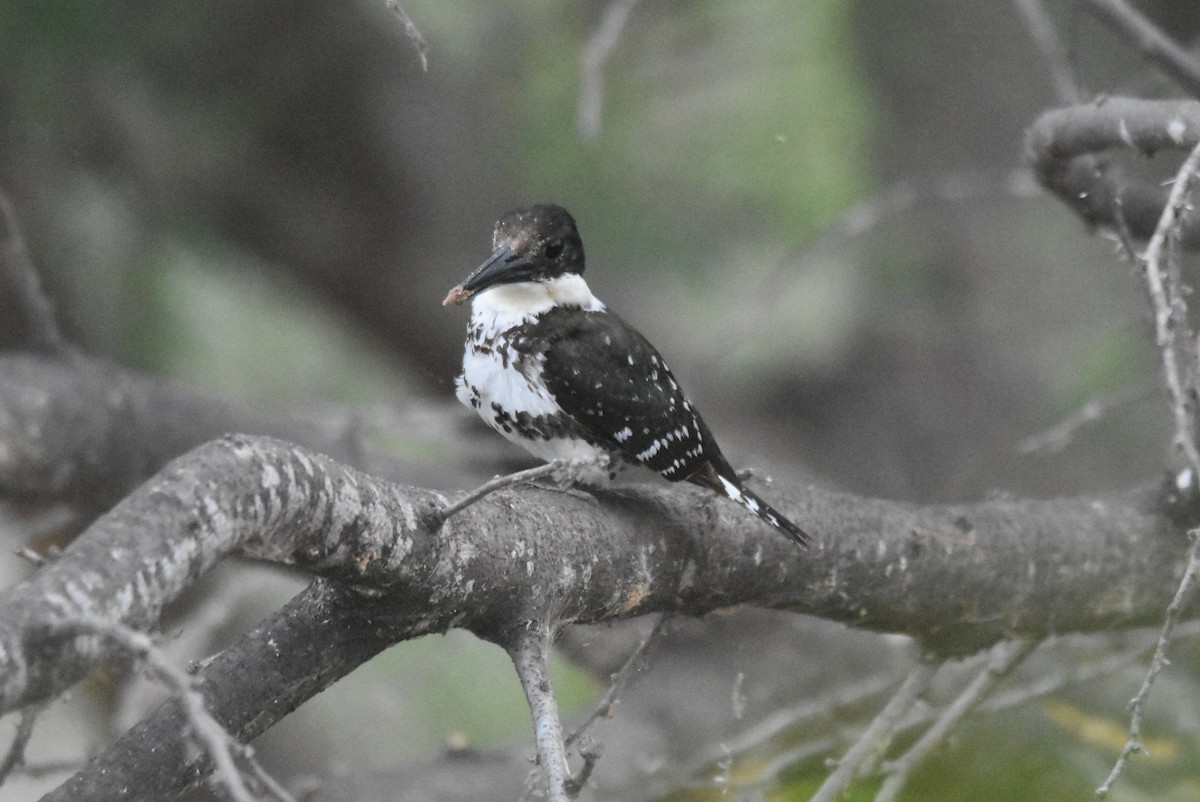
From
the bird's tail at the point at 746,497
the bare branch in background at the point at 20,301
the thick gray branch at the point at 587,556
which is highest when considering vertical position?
the bare branch in background at the point at 20,301

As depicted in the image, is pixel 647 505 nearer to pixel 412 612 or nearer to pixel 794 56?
pixel 412 612

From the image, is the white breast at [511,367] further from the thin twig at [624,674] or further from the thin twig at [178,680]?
the thin twig at [178,680]

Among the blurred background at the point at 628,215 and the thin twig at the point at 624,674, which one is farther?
the blurred background at the point at 628,215

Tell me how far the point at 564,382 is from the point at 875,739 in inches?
25.4

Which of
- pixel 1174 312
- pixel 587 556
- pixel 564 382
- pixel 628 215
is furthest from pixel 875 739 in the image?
pixel 628 215

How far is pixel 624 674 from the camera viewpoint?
1.82m

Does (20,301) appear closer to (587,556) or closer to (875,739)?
(587,556)

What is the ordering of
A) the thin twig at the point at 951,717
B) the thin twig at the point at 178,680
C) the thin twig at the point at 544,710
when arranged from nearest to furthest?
the thin twig at the point at 178,680 → the thin twig at the point at 544,710 → the thin twig at the point at 951,717

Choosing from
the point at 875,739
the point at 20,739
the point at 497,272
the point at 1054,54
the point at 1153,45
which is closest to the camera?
the point at 20,739

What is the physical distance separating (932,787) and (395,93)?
251cm

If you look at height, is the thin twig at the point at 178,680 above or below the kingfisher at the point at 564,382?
below

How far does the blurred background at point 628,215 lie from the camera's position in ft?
11.5

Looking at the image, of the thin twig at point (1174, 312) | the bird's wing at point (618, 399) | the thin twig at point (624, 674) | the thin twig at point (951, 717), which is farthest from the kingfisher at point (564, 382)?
the thin twig at point (1174, 312)

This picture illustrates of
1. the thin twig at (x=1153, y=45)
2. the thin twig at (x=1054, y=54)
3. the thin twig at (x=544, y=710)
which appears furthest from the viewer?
the thin twig at (x=1054, y=54)
